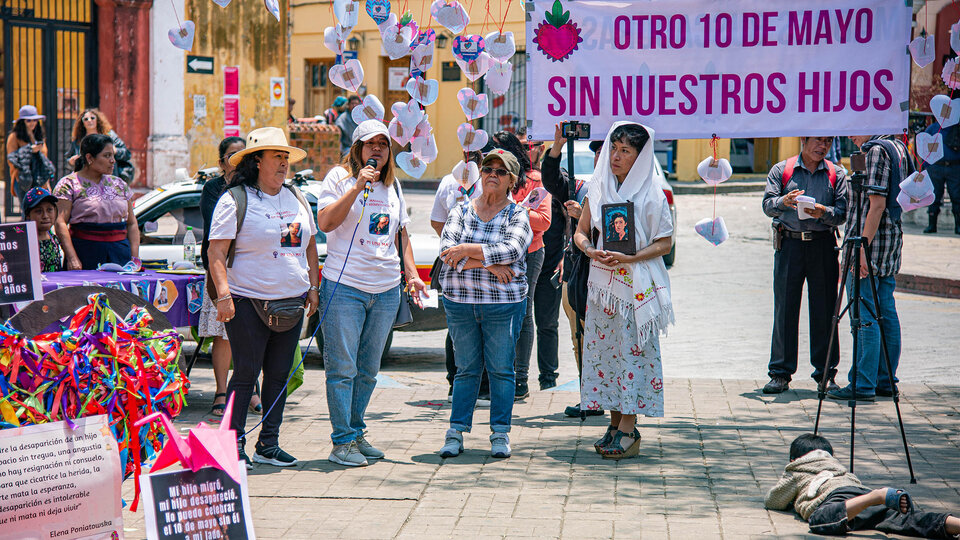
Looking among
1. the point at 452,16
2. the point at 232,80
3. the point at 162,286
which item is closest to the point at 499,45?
the point at 452,16

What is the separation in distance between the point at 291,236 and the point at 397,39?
1563 millimetres

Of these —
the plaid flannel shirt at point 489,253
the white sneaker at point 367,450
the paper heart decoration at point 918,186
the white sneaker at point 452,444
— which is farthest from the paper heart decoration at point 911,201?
the white sneaker at point 367,450

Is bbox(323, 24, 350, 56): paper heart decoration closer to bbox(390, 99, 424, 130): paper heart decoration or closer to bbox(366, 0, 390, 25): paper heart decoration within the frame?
bbox(366, 0, 390, 25): paper heart decoration

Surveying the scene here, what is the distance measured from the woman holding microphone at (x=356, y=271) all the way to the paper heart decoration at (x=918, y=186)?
3057 mm

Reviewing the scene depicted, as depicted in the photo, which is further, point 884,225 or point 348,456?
point 884,225

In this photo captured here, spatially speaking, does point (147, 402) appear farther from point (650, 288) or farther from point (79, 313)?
point (650, 288)

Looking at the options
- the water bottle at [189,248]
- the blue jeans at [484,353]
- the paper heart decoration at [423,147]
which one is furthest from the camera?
the water bottle at [189,248]

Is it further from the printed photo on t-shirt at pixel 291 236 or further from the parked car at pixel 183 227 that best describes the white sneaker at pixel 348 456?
the parked car at pixel 183 227

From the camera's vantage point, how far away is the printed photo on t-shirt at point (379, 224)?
6391 millimetres

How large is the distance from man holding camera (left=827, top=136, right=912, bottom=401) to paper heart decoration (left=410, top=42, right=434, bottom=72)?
3.14 metres

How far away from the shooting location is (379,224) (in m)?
Answer: 6.41

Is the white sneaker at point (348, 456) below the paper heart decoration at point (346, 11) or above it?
below

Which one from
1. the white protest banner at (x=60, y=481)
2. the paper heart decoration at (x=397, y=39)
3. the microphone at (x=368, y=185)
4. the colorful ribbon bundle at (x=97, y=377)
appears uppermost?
the paper heart decoration at (x=397, y=39)

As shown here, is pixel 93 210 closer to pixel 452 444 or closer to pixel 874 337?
pixel 452 444
